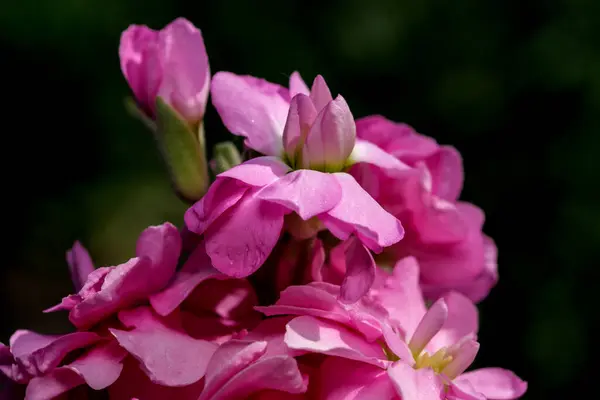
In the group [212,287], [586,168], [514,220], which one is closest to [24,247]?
[514,220]

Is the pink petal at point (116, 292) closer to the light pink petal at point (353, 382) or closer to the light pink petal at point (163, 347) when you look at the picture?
the light pink petal at point (163, 347)

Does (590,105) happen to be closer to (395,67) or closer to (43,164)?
(395,67)

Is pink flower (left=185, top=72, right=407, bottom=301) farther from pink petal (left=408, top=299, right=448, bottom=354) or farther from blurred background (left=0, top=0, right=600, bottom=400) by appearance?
blurred background (left=0, top=0, right=600, bottom=400)

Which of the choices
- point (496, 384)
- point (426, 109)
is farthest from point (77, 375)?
point (426, 109)

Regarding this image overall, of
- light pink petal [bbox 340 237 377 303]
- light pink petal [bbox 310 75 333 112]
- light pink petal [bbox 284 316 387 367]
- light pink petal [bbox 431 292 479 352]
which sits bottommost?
light pink petal [bbox 431 292 479 352]

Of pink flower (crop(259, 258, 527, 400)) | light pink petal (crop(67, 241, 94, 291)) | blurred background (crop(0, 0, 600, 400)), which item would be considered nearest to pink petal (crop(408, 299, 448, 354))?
pink flower (crop(259, 258, 527, 400))

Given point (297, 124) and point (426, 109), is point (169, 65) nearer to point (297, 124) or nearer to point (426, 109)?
point (297, 124)
